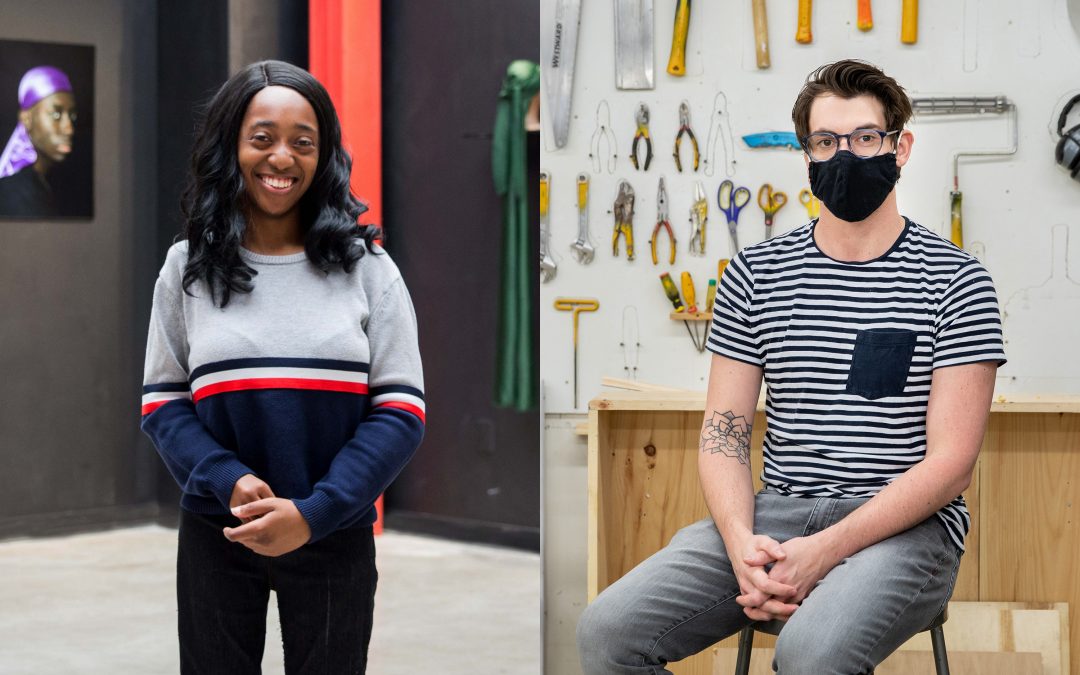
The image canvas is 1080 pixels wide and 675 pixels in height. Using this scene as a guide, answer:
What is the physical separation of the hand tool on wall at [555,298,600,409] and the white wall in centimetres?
2

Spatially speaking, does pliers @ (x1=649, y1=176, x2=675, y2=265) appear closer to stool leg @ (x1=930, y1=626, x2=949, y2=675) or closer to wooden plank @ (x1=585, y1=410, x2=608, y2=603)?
wooden plank @ (x1=585, y1=410, x2=608, y2=603)

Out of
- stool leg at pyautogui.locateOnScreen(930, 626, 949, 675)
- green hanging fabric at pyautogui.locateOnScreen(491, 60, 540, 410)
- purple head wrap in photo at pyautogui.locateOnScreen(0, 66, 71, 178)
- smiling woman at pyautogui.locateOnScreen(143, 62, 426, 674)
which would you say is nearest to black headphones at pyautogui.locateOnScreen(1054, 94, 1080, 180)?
stool leg at pyautogui.locateOnScreen(930, 626, 949, 675)

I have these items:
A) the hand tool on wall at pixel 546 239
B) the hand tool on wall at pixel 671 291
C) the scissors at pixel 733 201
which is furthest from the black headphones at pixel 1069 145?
the hand tool on wall at pixel 546 239

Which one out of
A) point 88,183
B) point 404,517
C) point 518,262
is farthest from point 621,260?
point 88,183

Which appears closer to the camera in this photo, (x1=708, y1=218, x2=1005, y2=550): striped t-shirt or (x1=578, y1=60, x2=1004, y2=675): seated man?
(x1=578, y1=60, x2=1004, y2=675): seated man

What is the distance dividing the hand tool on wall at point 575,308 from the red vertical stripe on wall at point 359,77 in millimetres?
2483

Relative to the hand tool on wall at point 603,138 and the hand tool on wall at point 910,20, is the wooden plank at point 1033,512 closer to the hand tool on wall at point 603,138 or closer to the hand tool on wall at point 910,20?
the hand tool on wall at point 910,20

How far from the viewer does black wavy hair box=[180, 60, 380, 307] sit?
5.36 ft

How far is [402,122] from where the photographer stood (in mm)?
5215

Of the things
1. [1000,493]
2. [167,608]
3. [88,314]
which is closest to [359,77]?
[88,314]

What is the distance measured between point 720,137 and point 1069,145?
2.52ft

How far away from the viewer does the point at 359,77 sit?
5.16 metres

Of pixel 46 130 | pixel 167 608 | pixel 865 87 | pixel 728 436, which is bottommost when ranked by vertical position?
pixel 167 608

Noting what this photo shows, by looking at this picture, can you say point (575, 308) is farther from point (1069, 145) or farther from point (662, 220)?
point (1069, 145)
